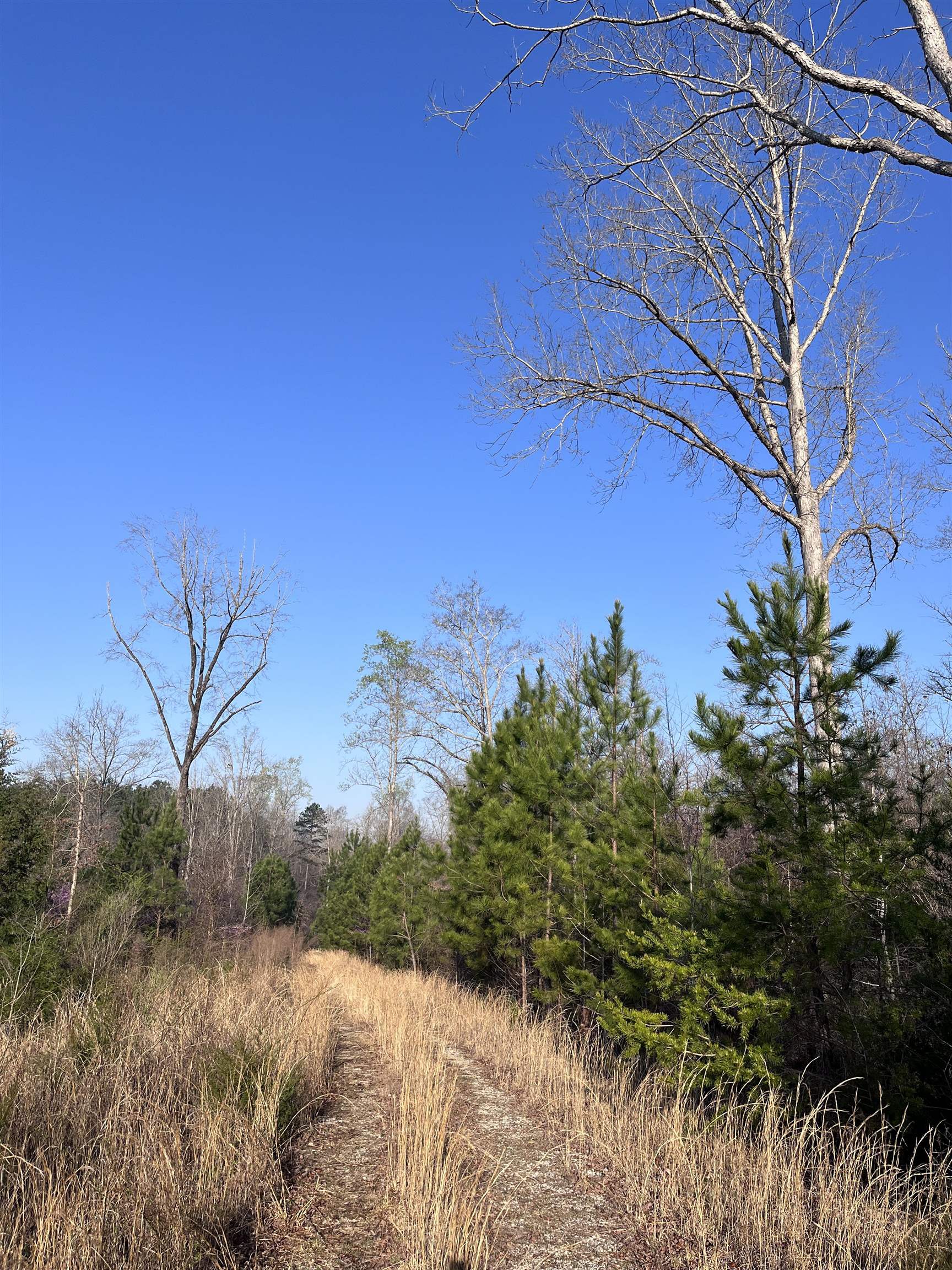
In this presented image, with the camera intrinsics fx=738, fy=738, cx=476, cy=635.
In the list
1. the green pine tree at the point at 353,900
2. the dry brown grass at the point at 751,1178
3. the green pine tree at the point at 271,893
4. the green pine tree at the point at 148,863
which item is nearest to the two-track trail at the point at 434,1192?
the dry brown grass at the point at 751,1178

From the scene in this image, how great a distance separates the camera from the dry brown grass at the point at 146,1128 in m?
3.10

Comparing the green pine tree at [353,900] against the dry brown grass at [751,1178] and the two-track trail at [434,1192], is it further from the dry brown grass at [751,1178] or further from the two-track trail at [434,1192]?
the dry brown grass at [751,1178]

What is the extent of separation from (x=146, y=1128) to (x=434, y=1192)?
5.07ft

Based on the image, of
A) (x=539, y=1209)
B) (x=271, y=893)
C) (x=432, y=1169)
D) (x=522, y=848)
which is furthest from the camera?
(x=271, y=893)

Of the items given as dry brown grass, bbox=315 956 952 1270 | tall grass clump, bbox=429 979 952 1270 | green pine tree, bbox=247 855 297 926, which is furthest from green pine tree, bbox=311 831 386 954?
tall grass clump, bbox=429 979 952 1270

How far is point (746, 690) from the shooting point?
568cm

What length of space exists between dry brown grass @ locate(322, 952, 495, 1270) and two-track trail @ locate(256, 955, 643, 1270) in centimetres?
1

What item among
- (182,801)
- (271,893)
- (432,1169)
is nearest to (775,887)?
(432,1169)

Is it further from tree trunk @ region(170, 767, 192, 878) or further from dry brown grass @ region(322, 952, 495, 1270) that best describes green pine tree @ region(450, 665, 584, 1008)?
tree trunk @ region(170, 767, 192, 878)

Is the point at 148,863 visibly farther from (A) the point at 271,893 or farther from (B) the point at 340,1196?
(B) the point at 340,1196

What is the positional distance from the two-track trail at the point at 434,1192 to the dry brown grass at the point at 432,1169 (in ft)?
0.03

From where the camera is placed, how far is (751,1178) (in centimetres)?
394

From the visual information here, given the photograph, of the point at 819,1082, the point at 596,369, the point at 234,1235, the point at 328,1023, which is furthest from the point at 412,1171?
the point at 596,369

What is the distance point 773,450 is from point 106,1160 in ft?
28.9
